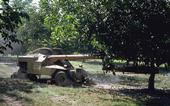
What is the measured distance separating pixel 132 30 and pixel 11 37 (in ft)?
35.3

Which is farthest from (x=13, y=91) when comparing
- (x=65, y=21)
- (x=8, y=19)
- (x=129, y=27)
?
(x=8, y=19)

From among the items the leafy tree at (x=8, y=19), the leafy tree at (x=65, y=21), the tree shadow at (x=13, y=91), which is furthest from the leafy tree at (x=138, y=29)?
the leafy tree at (x=8, y=19)

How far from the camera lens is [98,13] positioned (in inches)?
632

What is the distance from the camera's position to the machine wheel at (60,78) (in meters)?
18.5

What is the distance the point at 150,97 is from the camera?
16.0m

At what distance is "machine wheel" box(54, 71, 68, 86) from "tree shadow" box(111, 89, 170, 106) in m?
3.33

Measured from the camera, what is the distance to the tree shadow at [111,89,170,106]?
14.6 metres

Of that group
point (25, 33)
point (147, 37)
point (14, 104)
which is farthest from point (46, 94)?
point (25, 33)

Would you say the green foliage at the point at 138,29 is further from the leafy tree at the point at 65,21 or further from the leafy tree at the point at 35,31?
the leafy tree at the point at 35,31

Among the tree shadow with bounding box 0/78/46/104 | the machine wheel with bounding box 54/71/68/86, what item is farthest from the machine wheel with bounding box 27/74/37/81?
the tree shadow with bounding box 0/78/46/104

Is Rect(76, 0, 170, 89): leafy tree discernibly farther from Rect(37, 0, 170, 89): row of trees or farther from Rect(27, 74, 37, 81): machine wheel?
Rect(27, 74, 37, 81): machine wheel

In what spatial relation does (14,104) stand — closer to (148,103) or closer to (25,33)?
(148,103)

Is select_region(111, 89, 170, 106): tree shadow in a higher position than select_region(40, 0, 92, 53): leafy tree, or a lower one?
lower

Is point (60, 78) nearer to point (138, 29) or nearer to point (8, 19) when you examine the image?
point (138, 29)
